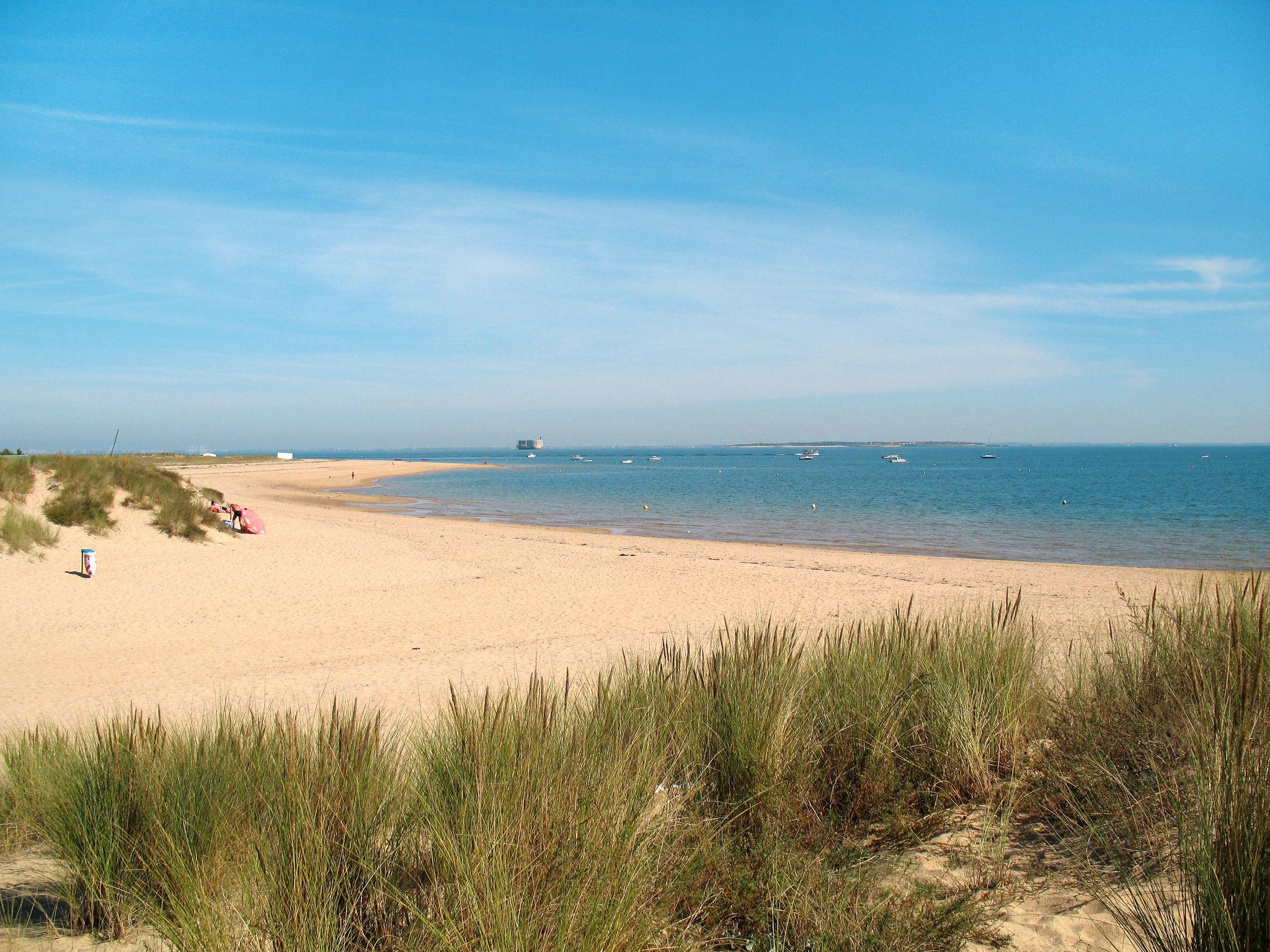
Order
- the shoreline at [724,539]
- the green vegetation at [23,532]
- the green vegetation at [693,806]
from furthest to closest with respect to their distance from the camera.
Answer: the shoreline at [724,539]
the green vegetation at [23,532]
the green vegetation at [693,806]

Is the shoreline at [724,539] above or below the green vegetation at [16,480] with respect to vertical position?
below

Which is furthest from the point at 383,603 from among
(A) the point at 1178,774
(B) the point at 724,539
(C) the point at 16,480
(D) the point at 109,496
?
(B) the point at 724,539

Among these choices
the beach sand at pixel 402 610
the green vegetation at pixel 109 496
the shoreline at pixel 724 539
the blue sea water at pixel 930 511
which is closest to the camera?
the beach sand at pixel 402 610

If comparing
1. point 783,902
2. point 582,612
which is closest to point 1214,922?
point 783,902

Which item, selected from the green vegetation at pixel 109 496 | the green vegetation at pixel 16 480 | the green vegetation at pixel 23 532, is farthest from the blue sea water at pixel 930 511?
the green vegetation at pixel 23 532

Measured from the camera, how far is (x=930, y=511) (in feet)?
123

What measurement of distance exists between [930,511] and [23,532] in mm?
35256

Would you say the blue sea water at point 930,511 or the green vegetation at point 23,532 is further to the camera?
the blue sea water at point 930,511

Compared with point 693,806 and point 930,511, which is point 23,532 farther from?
point 930,511

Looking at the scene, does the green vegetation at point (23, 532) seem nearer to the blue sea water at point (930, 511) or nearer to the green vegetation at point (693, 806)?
the green vegetation at point (693, 806)

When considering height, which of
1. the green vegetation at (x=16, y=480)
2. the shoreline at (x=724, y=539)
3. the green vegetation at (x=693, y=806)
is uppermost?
the green vegetation at (x=16, y=480)

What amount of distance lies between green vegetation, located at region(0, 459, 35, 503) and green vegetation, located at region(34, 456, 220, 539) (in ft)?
1.63

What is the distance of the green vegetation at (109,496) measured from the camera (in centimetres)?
1582

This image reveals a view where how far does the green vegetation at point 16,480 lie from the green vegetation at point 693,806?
48.5 ft
